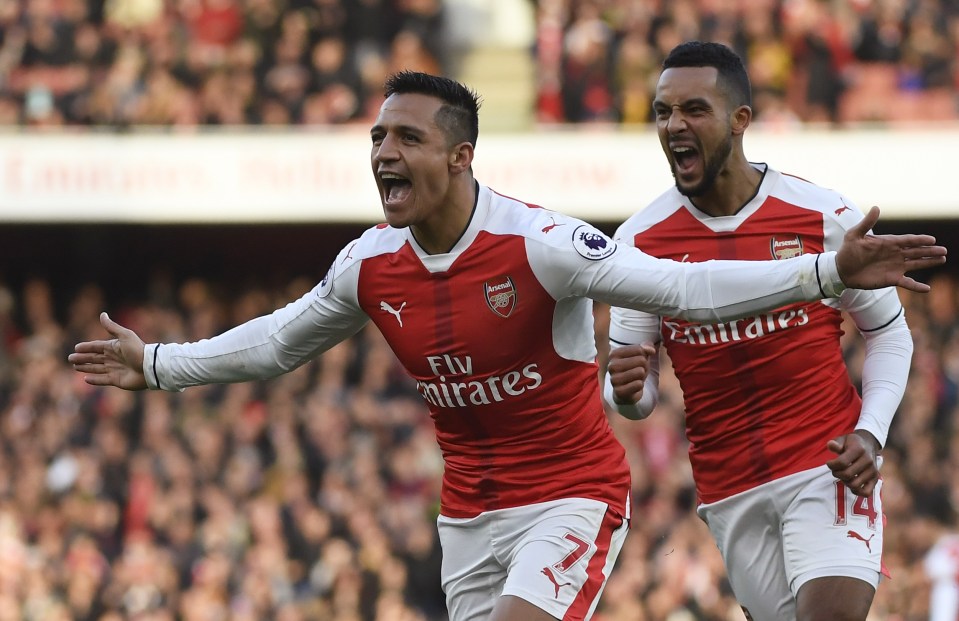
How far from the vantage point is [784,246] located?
6.25m

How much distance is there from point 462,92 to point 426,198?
0.49 meters

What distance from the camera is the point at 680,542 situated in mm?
13477

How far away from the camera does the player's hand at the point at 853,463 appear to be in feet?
19.1

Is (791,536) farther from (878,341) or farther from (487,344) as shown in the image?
(487,344)

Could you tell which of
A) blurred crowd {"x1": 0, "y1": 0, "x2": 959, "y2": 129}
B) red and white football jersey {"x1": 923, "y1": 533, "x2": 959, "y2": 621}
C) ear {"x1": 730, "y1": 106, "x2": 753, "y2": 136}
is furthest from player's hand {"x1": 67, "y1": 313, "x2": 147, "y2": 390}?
blurred crowd {"x1": 0, "y1": 0, "x2": 959, "y2": 129}

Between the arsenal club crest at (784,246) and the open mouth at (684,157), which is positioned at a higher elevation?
the open mouth at (684,157)

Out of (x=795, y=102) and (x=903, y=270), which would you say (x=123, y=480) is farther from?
(x=903, y=270)

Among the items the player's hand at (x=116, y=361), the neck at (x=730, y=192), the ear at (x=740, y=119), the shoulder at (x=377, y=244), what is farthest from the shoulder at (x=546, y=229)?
the player's hand at (x=116, y=361)

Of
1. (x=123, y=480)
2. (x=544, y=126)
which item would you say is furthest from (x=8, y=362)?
(x=544, y=126)

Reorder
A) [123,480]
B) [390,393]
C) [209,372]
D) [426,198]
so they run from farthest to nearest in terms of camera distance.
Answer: [390,393], [123,480], [209,372], [426,198]

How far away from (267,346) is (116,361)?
613 mm

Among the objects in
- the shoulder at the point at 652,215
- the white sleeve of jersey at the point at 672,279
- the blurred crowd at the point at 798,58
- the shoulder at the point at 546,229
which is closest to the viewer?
the white sleeve of jersey at the point at 672,279

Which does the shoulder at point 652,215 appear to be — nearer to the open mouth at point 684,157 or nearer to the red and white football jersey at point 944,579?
Answer: the open mouth at point 684,157

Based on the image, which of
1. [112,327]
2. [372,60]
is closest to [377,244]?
[112,327]
